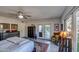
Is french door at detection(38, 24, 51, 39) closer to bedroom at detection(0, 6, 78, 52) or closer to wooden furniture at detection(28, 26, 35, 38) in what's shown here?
bedroom at detection(0, 6, 78, 52)

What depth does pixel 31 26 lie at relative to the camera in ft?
6.36

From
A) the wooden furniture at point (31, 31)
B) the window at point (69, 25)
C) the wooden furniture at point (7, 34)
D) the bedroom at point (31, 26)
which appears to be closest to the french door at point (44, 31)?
the bedroom at point (31, 26)

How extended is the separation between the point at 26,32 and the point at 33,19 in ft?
1.04

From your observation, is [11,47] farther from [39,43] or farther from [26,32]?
[39,43]

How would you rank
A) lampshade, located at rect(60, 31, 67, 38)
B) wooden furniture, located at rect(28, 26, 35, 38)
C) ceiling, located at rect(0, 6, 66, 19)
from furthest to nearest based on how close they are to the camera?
wooden furniture, located at rect(28, 26, 35, 38), lampshade, located at rect(60, 31, 67, 38), ceiling, located at rect(0, 6, 66, 19)

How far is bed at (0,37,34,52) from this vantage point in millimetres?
1696

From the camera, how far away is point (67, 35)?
1.82m

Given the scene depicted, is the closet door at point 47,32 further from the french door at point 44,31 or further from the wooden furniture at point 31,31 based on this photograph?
the wooden furniture at point 31,31

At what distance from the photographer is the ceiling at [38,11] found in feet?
5.56

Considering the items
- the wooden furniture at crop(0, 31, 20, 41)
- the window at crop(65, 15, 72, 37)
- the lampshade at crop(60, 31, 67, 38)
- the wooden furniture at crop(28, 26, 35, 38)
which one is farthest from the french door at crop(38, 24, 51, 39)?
the wooden furniture at crop(0, 31, 20, 41)

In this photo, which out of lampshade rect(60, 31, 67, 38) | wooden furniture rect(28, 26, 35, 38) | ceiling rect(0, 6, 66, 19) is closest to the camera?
ceiling rect(0, 6, 66, 19)

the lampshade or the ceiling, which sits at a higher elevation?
the ceiling

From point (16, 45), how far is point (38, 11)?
2.55 ft
